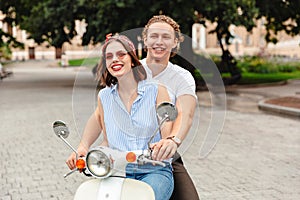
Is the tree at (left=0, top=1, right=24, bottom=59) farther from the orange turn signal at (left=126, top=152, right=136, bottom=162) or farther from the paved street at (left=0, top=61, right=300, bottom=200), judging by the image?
the orange turn signal at (left=126, top=152, right=136, bottom=162)

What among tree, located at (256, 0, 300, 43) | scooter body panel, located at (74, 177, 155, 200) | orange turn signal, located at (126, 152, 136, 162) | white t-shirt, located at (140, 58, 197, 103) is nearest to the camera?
orange turn signal, located at (126, 152, 136, 162)

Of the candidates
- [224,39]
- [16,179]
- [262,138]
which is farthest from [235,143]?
[224,39]

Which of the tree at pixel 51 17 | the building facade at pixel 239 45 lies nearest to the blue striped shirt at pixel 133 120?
the tree at pixel 51 17

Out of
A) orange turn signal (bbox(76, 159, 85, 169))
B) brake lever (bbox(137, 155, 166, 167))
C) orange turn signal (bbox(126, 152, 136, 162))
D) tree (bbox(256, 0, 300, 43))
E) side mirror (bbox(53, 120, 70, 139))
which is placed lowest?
orange turn signal (bbox(76, 159, 85, 169))

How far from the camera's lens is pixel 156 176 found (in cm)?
263

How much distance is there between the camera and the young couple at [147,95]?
2.59 meters

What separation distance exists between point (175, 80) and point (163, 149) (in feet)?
1.48

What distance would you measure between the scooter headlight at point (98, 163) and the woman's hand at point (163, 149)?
0.70ft

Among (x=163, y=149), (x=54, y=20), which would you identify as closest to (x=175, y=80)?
(x=163, y=149)

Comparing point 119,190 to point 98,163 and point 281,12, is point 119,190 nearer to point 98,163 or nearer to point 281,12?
point 98,163

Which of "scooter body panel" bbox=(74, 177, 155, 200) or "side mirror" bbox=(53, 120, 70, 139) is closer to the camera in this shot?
"scooter body panel" bbox=(74, 177, 155, 200)

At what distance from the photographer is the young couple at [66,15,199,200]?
259 centimetres

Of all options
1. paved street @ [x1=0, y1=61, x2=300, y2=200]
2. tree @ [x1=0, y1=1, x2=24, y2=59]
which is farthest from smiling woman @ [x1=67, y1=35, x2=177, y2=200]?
tree @ [x1=0, y1=1, x2=24, y2=59]

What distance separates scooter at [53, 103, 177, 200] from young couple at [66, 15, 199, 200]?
Answer: 91mm
